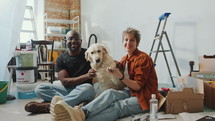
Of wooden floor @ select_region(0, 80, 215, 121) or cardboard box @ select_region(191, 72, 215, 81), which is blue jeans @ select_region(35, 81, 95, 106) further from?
cardboard box @ select_region(191, 72, 215, 81)

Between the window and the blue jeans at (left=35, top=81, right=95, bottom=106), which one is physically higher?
the window

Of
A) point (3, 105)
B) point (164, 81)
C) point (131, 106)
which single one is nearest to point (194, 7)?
point (164, 81)

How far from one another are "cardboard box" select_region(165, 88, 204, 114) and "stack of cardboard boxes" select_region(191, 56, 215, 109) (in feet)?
0.92

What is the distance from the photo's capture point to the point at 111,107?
A: 1.55 meters

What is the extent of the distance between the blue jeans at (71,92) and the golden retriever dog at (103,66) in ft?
0.49

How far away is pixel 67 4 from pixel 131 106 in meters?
4.52

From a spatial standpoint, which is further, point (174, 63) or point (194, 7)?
point (174, 63)

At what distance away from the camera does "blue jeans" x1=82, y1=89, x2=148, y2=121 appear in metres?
1.45

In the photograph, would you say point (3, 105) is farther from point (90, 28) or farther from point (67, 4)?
point (67, 4)

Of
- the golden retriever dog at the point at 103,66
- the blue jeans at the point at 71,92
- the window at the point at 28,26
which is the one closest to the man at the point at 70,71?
the blue jeans at the point at 71,92

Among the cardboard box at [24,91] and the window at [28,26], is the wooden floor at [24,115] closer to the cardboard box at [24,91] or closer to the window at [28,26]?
the cardboard box at [24,91]

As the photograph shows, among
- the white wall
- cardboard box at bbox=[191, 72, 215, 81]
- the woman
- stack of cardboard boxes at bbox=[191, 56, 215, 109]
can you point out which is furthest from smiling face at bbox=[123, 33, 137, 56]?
the white wall

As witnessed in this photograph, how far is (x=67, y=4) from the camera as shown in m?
5.38

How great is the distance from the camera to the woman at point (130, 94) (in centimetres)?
147
